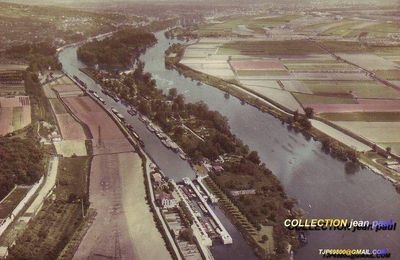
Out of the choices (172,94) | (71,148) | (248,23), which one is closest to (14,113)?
(71,148)

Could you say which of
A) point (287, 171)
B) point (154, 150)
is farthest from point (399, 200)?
point (154, 150)

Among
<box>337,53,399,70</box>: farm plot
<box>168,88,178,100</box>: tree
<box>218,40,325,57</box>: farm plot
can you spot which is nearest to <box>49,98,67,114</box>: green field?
<box>168,88,178,100</box>: tree

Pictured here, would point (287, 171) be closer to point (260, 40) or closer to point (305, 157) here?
point (305, 157)

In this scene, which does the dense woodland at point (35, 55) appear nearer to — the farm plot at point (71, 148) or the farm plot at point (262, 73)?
the farm plot at point (262, 73)

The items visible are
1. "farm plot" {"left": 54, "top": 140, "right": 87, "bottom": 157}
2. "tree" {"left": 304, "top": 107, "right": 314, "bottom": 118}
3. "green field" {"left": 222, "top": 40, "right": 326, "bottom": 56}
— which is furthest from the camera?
"green field" {"left": 222, "top": 40, "right": 326, "bottom": 56}

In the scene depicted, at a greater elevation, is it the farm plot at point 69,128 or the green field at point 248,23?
the green field at point 248,23

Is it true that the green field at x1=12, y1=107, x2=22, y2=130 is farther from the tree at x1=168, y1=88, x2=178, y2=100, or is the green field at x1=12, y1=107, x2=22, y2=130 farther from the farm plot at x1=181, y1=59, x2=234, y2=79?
the farm plot at x1=181, y1=59, x2=234, y2=79

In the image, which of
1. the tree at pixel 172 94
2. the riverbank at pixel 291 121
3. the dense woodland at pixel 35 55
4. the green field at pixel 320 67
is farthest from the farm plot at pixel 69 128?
the green field at pixel 320 67
